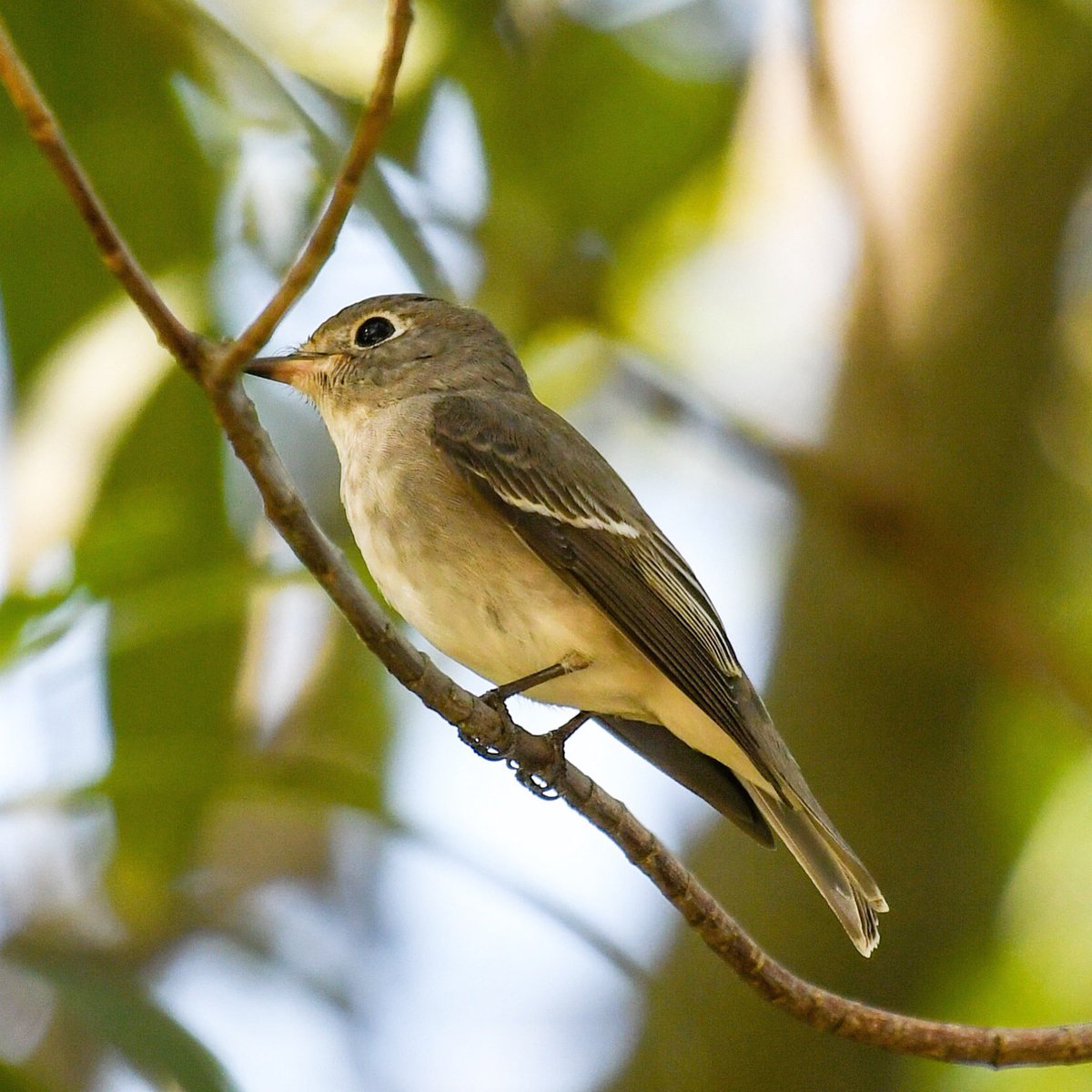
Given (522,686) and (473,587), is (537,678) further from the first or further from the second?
(473,587)

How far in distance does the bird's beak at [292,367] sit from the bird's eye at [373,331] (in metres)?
0.12

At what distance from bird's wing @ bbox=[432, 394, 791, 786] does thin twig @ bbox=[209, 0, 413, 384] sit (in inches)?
68.6

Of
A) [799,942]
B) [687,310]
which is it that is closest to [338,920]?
[799,942]

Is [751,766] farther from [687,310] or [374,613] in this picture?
[687,310]

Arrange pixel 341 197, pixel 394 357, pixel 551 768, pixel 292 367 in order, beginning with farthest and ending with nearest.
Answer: pixel 394 357, pixel 292 367, pixel 551 768, pixel 341 197

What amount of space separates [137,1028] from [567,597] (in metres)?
1.30

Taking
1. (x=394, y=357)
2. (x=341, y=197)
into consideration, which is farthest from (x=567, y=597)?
(x=341, y=197)

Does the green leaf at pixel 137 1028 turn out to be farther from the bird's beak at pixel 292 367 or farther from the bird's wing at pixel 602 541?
the bird's beak at pixel 292 367

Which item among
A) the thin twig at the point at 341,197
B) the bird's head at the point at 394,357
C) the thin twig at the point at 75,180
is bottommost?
the bird's head at the point at 394,357

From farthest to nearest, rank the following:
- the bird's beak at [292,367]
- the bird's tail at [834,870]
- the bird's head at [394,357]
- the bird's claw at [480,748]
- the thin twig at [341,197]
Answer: the bird's head at [394,357]
the bird's beak at [292,367]
the bird's tail at [834,870]
the bird's claw at [480,748]
the thin twig at [341,197]

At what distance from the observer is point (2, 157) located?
3988 millimetres

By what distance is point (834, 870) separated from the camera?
137 inches

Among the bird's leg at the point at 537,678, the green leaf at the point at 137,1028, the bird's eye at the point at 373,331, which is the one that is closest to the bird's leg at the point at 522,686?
the bird's leg at the point at 537,678

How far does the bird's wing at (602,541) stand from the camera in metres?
3.47
